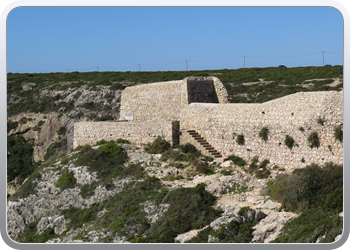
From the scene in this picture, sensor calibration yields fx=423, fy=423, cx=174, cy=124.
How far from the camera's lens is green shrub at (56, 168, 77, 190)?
32.1 meters

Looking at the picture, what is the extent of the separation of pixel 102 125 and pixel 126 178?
7890 mm

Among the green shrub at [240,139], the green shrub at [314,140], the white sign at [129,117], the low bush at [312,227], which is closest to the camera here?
the low bush at [312,227]

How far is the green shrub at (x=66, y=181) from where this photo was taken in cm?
3209

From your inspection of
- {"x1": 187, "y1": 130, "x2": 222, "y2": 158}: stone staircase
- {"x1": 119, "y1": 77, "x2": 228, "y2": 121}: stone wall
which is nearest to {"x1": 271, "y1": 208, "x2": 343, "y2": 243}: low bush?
{"x1": 187, "y1": 130, "x2": 222, "y2": 158}: stone staircase

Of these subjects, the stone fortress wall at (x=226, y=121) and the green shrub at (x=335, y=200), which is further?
the stone fortress wall at (x=226, y=121)

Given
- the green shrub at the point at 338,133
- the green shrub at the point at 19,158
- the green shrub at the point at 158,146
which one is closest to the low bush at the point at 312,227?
the green shrub at the point at 338,133

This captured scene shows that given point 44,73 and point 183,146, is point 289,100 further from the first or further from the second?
point 44,73

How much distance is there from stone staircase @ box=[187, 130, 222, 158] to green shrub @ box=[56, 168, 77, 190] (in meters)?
9.59

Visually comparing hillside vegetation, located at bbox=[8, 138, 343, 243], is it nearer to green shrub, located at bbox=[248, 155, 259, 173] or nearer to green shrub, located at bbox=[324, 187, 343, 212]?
green shrub, located at bbox=[324, 187, 343, 212]

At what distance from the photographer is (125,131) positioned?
114 feet

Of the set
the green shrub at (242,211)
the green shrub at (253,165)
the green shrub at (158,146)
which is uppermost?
the green shrub at (158,146)

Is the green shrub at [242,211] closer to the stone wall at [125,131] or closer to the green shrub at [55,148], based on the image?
the stone wall at [125,131]

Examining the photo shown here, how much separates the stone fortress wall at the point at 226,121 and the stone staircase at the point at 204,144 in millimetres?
305

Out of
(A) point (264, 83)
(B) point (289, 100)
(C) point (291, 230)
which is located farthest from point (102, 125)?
(A) point (264, 83)
